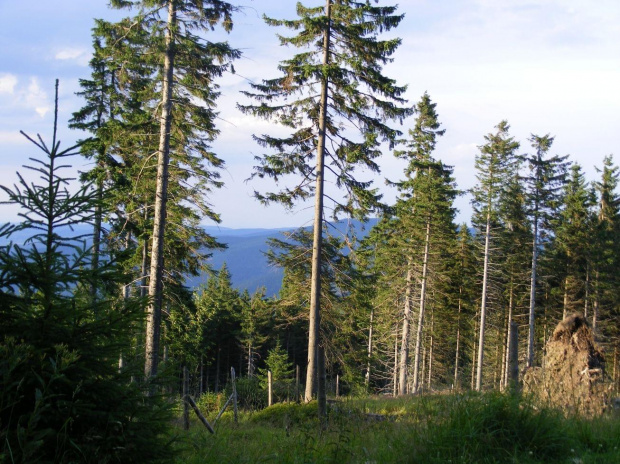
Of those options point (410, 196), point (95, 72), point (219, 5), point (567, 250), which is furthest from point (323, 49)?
point (567, 250)

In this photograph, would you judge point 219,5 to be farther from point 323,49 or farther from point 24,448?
point 24,448

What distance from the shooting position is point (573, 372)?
8141mm

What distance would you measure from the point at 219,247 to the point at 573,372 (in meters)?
15.1

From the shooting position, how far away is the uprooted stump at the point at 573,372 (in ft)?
22.3

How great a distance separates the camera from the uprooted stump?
6.79 metres

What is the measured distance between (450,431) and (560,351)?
18.3 feet

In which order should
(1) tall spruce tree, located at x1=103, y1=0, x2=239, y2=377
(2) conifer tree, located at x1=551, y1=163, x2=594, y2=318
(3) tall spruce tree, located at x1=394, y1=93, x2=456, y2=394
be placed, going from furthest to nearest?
(2) conifer tree, located at x1=551, y1=163, x2=594, y2=318
(3) tall spruce tree, located at x1=394, y1=93, x2=456, y2=394
(1) tall spruce tree, located at x1=103, y1=0, x2=239, y2=377

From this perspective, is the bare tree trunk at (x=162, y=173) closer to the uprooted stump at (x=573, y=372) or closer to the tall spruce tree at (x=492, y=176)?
the uprooted stump at (x=573, y=372)

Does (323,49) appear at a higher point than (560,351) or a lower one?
higher

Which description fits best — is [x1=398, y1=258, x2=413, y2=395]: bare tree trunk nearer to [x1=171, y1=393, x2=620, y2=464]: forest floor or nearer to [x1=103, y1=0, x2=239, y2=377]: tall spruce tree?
[x1=103, y1=0, x2=239, y2=377]: tall spruce tree

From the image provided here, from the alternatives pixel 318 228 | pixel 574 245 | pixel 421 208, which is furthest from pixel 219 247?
pixel 574 245

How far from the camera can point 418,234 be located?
29.4m

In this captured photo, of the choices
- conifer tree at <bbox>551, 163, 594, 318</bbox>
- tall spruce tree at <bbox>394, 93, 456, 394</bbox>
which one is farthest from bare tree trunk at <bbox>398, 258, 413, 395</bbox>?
conifer tree at <bbox>551, 163, 594, 318</bbox>

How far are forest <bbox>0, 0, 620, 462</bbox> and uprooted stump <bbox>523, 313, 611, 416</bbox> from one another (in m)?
0.37
